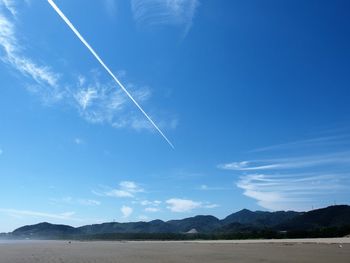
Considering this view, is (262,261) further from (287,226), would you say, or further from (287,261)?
(287,226)

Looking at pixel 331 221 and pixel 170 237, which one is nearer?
pixel 170 237

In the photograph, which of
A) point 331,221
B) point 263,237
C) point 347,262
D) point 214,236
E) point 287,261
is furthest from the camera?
point 331,221

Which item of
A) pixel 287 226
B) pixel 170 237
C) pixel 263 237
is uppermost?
pixel 287 226

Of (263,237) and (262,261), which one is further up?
(263,237)

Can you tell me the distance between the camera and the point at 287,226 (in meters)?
189

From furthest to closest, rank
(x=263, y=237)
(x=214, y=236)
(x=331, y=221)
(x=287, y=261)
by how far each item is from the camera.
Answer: (x=331, y=221) < (x=214, y=236) < (x=263, y=237) < (x=287, y=261)

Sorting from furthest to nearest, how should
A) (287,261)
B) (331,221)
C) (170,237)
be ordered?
(331,221) → (170,237) → (287,261)

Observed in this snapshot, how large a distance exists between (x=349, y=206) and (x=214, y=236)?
366 ft

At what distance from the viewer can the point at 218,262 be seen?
93.0 feet

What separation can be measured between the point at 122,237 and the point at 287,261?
133m

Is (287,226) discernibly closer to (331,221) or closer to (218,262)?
(331,221)

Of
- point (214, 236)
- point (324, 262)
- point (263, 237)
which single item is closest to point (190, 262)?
point (324, 262)

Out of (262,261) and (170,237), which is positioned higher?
(170,237)

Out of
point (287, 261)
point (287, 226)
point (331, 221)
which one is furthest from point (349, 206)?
point (287, 261)
